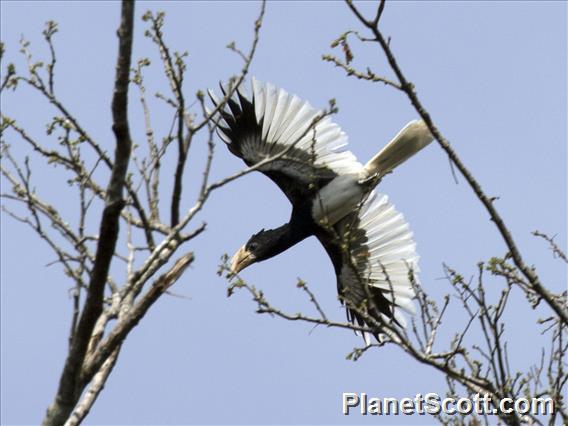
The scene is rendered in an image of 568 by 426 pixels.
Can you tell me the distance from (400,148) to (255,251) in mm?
1325

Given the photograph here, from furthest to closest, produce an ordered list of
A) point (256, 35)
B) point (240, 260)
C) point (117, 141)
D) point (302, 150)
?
point (240, 260), point (302, 150), point (256, 35), point (117, 141)

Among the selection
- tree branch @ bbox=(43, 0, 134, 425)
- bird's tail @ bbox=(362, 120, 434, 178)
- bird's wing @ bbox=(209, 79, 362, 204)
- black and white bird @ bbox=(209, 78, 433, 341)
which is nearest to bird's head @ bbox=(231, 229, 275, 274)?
black and white bird @ bbox=(209, 78, 433, 341)

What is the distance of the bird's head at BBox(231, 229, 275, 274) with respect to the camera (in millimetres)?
6969

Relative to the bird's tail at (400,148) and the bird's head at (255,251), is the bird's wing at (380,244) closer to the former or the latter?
the bird's head at (255,251)

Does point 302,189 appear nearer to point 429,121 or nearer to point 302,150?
point 302,150

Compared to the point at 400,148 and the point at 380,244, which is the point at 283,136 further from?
the point at 380,244

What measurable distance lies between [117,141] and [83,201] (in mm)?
968

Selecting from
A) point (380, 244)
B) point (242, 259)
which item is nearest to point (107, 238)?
point (242, 259)

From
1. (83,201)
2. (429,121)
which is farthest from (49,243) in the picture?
(429,121)

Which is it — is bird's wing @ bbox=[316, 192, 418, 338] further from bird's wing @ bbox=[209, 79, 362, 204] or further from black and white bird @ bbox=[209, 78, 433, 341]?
bird's wing @ bbox=[209, 79, 362, 204]

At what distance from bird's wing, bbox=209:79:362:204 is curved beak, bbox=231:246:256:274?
528mm

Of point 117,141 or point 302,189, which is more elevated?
point 302,189

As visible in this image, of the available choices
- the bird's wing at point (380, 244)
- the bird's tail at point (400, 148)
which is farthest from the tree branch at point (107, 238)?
the bird's wing at point (380, 244)

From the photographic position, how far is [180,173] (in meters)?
3.06
